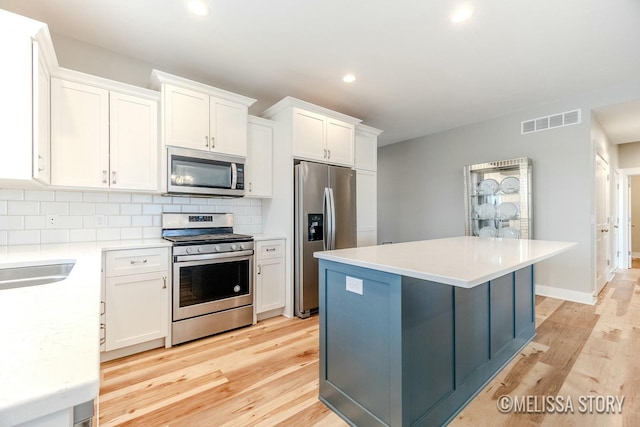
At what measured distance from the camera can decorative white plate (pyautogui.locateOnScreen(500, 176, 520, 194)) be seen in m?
4.10

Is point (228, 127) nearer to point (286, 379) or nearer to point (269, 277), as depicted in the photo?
point (269, 277)

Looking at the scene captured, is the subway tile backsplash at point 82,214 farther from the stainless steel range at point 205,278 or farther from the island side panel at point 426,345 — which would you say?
the island side panel at point 426,345

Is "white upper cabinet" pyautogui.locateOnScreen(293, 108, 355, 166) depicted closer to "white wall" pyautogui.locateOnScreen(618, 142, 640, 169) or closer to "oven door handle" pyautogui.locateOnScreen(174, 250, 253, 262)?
"oven door handle" pyautogui.locateOnScreen(174, 250, 253, 262)

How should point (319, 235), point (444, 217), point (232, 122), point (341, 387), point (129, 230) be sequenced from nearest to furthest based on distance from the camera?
point (341, 387)
point (129, 230)
point (232, 122)
point (319, 235)
point (444, 217)

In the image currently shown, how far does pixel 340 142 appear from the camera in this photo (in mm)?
3662

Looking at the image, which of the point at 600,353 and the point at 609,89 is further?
the point at 609,89

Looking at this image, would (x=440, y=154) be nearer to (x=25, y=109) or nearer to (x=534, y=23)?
(x=534, y=23)

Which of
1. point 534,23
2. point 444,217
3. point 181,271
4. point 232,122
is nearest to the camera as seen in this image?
point 534,23

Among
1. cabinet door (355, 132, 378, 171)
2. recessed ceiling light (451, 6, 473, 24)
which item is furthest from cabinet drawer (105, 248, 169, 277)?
recessed ceiling light (451, 6, 473, 24)

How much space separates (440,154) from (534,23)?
2937 millimetres

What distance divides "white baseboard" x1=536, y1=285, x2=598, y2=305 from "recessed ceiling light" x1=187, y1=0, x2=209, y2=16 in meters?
4.99

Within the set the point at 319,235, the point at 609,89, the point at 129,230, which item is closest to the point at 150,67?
the point at 129,230

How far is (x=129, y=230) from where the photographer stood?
2768 mm

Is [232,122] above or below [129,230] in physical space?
above
